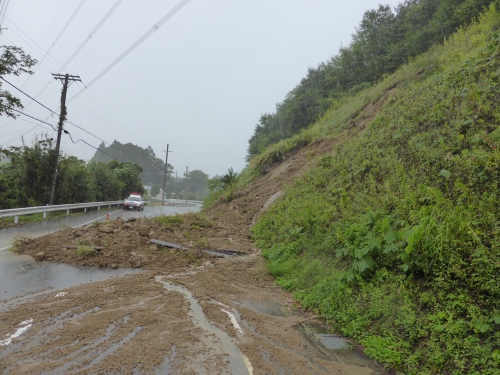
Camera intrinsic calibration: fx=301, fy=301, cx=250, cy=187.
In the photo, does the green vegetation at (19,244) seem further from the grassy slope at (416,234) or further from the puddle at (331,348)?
the puddle at (331,348)

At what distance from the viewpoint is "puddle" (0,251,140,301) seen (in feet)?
18.9

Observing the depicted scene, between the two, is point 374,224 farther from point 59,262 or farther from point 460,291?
point 59,262

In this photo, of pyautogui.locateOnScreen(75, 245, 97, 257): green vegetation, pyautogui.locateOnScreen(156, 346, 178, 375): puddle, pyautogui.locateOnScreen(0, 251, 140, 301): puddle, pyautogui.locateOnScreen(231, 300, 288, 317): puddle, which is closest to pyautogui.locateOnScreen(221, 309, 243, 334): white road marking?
pyautogui.locateOnScreen(231, 300, 288, 317): puddle

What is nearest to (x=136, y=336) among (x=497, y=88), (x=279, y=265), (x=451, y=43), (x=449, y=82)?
(x=279, y=265)

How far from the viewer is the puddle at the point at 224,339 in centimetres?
339

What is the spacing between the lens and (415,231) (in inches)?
179

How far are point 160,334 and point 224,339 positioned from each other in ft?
2.80

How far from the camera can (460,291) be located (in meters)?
3.86

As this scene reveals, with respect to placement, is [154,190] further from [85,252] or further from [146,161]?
[85,252]

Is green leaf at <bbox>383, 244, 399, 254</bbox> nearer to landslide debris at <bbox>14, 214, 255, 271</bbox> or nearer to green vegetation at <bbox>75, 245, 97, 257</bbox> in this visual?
landslide debris at <bbox>14, 214, 255, 271</bbox>

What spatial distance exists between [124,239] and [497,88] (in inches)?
432

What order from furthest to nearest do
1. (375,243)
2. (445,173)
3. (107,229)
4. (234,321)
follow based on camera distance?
(107,229) < (445,173) < (375,243) < (234,321)

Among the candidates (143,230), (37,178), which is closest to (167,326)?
(143,230)

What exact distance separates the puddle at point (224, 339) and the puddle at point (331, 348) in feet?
3.29
